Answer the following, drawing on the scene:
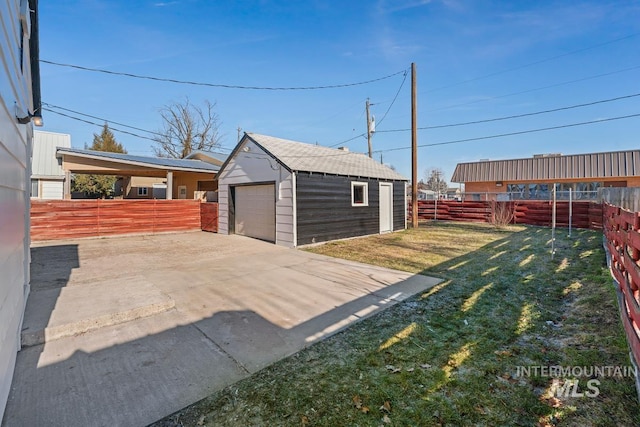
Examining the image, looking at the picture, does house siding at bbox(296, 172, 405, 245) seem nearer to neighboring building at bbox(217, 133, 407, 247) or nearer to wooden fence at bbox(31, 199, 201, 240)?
neighboring building at bbox(217, 133, 407, 247)

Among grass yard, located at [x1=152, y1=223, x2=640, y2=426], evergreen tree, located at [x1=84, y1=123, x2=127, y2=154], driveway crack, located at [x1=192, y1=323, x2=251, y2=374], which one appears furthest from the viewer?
evergreen tree, located at [x1=84, y1=123, x2=127, y2=154]

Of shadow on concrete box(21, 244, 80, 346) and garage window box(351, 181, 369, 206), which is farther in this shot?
garage window box(351, 181, 369, 206)

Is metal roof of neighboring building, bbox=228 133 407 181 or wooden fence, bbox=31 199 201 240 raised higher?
metal roof of neighboring building, bbox=228 133 407 181

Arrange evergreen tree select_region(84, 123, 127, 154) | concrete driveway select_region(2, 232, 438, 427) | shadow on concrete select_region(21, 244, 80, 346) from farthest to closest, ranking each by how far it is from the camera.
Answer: evergreen tree select_region(84, 123, 127, 154) < shadow on concrete select_region(21, 244, 80, 346) < concrete driveway select_region(2, 232, 438, 427)

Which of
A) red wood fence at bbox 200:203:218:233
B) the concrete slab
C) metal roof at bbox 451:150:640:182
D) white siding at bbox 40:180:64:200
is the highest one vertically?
metal roof at bbox 451:150:640:182

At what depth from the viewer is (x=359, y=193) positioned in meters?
11.6

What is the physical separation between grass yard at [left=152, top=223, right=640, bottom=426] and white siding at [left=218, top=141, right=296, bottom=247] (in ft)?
17.5

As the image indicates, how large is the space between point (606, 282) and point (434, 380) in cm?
403

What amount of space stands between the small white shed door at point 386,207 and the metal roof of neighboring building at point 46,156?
17839 mm

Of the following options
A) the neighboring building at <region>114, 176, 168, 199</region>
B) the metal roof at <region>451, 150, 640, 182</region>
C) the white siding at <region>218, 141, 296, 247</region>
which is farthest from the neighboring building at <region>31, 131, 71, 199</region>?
the metal roof at <region>451, 150, 640, 182</region>

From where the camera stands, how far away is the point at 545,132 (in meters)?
15.7

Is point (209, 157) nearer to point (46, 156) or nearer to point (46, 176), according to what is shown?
point (46, 176)

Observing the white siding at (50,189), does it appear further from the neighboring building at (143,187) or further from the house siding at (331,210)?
the house siding at (331,210)

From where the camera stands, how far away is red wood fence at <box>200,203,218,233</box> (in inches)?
505
